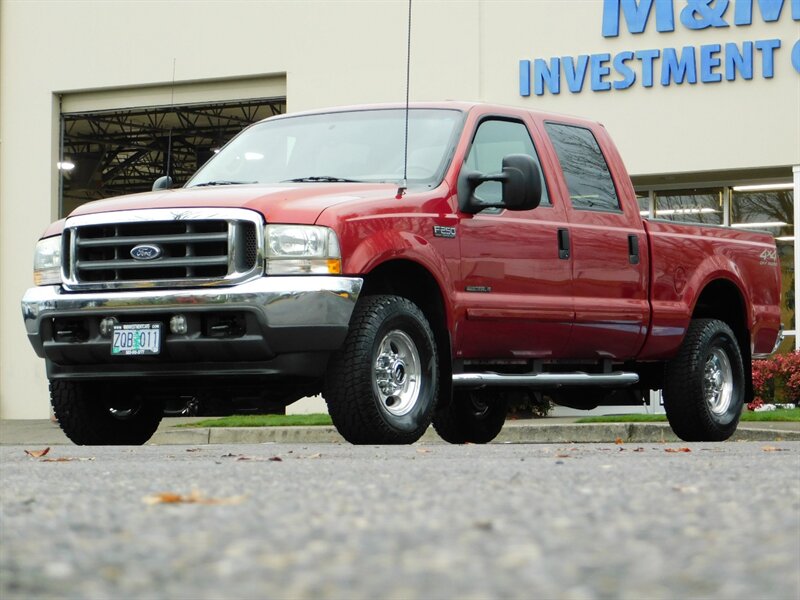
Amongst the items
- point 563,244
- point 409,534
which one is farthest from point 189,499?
Result: point 563,244

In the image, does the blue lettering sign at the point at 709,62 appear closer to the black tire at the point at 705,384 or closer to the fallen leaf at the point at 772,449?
the black tire at the point at 705,384

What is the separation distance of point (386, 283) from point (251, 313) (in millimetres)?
970

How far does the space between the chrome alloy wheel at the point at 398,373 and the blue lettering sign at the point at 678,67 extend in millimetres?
11994

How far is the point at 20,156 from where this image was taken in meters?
23.1

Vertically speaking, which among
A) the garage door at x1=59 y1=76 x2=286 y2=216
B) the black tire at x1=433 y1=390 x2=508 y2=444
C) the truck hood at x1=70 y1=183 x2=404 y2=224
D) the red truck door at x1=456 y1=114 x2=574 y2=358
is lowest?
the black tire at x1=433 y1=390 x2=508 y2=444

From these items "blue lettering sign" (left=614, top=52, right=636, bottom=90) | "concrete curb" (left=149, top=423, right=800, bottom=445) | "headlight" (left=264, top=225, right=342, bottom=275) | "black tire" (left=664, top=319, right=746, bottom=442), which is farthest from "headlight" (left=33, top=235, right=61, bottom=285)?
"blue lettering sign" (left=614, top=52, right=636, bottom=90)

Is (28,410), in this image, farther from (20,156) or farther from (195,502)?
(195,502)

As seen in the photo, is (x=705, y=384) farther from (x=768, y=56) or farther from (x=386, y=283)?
(x=768, y=56)

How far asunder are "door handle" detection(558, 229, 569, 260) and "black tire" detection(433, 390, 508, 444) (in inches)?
66.6

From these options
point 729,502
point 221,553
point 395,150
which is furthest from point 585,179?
point 221,553

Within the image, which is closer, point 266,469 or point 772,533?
point 772,533

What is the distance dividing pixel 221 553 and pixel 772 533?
1172mm

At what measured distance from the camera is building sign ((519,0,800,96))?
1888 centimetres

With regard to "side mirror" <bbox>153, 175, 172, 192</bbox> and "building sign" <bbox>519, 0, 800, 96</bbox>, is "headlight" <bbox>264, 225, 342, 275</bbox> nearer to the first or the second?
"side mirror" <bbox>153, 175, 172, 192</bbox>
